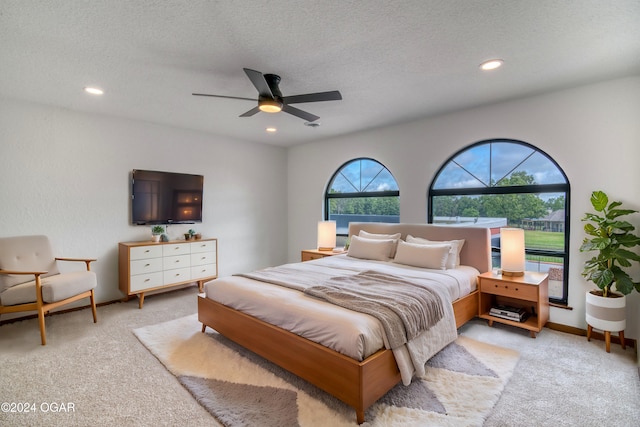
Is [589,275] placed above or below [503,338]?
above

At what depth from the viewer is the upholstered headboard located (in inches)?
146

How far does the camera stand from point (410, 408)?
2.06 m

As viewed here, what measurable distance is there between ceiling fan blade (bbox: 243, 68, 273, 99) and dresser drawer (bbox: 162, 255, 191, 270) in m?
2.97

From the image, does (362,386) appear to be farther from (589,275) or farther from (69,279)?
(69,279)

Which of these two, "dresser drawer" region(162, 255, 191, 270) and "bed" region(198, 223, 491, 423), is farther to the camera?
"dresser drawer" region(162, 255, 191, 270)

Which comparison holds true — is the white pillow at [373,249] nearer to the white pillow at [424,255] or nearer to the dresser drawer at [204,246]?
the white pillow at [424,255]

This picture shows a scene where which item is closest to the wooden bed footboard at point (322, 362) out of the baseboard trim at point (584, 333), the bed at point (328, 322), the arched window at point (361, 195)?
the bed at point (328, 322)

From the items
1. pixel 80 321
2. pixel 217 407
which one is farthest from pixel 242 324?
pixel 80 321

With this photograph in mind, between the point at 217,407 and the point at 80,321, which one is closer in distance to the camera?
the point at 217,407

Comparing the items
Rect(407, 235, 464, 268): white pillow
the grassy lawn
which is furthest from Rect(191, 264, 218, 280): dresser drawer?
the grassy lawn

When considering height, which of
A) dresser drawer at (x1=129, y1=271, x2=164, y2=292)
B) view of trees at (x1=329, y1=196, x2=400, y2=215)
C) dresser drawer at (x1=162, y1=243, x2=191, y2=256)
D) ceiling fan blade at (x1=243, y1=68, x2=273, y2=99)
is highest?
ceiling fan blade at (x1=243, y1=68, x2=273, y2=99)

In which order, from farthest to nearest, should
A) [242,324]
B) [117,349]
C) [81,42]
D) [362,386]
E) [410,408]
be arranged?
[117,349], [242,324], [81,42], [410,408], [362,386]

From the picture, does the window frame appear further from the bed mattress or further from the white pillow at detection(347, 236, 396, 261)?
the bed mattress

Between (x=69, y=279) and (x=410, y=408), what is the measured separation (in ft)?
11.9
